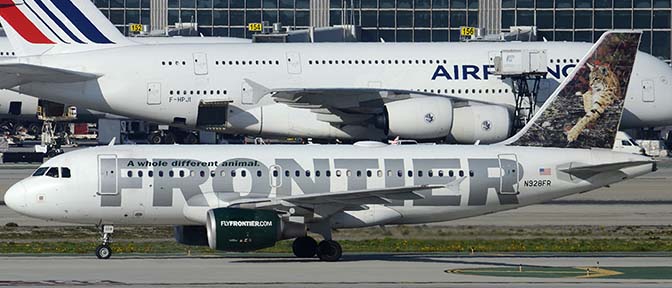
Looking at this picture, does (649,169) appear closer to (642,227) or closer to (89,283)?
(642,227)

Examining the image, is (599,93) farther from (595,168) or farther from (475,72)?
(475,72)

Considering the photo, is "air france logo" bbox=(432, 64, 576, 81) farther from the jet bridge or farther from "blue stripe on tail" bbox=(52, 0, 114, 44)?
"blue stripe on tail" bbox=(52, 0, 114, 44)

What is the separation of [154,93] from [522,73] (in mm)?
14402

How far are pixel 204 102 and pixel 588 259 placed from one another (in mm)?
27358

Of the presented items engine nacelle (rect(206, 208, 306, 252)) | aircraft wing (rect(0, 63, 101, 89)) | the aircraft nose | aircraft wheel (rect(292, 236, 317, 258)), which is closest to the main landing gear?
aircraft wheel (rect(292, 236, 317, 258))

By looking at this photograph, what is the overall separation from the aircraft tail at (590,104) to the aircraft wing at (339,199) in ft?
13.3

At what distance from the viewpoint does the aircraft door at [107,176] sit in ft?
105

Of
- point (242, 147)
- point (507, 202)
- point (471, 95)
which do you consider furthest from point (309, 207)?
point (471, 95)

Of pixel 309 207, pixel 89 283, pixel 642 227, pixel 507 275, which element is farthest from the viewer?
pixel 642 227

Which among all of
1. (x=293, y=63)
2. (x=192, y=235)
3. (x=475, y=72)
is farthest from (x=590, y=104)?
(x=293, y=63)

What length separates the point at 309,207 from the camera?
31875mm

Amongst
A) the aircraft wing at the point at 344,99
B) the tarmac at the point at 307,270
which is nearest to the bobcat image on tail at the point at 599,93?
the tarmac at the point at 307,270

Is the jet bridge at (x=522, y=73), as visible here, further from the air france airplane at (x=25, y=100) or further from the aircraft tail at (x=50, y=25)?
the air france airplane at (x=25, y=100)

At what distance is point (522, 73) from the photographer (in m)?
54.4
